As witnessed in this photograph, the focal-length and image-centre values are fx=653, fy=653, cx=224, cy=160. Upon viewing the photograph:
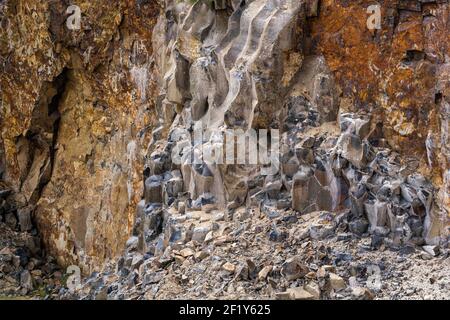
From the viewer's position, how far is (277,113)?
13164 mm

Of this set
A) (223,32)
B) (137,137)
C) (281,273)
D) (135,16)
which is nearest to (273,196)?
(281,273)

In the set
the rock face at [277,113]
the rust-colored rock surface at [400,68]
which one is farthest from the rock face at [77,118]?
the rust-colored rock surface at [400,68]

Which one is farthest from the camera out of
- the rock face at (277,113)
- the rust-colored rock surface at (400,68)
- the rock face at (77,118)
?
the rock face at (77,118)

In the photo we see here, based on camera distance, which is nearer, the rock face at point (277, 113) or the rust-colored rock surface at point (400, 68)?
the rust-colored rock surface at point (400, 68)

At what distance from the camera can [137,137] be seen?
1894 centimetres

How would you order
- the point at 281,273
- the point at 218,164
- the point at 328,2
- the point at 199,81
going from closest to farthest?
the point at 281,273, the point at 328,2, the point at 218,164, the point at 199,81

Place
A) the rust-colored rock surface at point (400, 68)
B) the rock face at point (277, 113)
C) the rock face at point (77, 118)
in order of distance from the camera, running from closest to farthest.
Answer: the rust-colored rock surface at point (400, 68), the rock face at point (277, 113), the rock face at point (77, 118)

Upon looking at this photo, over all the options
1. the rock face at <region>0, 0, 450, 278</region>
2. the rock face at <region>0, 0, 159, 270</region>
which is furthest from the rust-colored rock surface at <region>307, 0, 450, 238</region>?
the rock face at <region>0, 0, 159, 270</region>

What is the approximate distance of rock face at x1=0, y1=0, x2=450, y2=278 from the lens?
11.3 m

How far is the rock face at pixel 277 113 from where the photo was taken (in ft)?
37.0

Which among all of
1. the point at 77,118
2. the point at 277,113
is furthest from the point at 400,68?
the point at 77,118

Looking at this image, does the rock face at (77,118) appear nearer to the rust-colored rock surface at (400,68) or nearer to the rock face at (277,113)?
the rock face at (277,113)

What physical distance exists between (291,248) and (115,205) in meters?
9.57

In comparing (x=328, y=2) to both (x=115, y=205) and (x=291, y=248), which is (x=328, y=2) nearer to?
(x=291, y=248)
